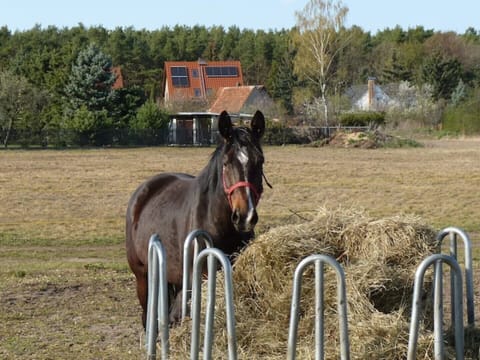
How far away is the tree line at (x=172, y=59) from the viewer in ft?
200

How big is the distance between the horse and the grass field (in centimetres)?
61

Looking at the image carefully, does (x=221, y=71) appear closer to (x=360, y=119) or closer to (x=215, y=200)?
(x=360, y=119)

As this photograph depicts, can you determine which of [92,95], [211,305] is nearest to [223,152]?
[211,305]

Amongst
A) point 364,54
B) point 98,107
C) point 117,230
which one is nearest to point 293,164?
point 117,230

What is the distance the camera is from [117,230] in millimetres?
17562

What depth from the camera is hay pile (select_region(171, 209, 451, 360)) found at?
5504 millimetres

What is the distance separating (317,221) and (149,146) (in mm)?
52604

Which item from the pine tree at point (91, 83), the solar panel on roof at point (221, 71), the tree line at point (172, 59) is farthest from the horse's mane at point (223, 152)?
the solar panel on roof at point (221, 71)

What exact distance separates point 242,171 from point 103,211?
50.5ft

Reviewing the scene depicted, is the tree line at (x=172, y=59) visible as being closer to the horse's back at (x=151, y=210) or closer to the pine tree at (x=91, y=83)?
the pine tree at (x=91, y=83)

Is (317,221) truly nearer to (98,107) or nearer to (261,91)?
(98,107)

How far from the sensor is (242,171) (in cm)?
621

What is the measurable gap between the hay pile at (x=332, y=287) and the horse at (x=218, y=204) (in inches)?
14.1

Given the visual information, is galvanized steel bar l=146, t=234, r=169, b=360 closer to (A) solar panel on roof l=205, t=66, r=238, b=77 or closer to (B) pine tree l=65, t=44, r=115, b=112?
(B) pine tree l=65, t=44, r=115, b=112
